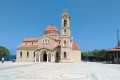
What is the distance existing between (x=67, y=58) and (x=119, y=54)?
1213 centimetres

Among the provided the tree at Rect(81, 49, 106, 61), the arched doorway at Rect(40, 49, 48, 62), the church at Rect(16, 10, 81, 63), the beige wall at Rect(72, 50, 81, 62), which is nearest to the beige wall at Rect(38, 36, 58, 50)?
the church at Rect(16, 10, 81, 63)

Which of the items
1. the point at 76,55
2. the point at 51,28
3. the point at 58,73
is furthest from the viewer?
the point at 51,28

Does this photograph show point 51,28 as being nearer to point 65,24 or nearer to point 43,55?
point 65,24

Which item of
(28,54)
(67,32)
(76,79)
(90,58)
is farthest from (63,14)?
(76,79)

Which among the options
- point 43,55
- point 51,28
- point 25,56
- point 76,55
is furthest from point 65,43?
point 25,56

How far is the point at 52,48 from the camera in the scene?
50.7m

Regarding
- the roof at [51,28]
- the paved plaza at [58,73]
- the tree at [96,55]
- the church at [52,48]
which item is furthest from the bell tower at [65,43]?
the paved plaza at [58,73]

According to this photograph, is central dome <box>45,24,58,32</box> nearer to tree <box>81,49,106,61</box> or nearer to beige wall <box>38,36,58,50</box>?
beige wall <box>38,36,58,50</box>

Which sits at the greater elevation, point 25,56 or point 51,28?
point 51,28

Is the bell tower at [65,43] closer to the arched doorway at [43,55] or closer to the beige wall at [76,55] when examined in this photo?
the beige wall at [76,55]

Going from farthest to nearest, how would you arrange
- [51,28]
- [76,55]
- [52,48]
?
1. [51,28]
2. [76,55]
3. [52,48]

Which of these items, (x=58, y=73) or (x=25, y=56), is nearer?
(x=58, y=73)

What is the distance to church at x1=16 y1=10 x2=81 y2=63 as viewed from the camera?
47.3 meters

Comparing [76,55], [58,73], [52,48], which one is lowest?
[58,73]
